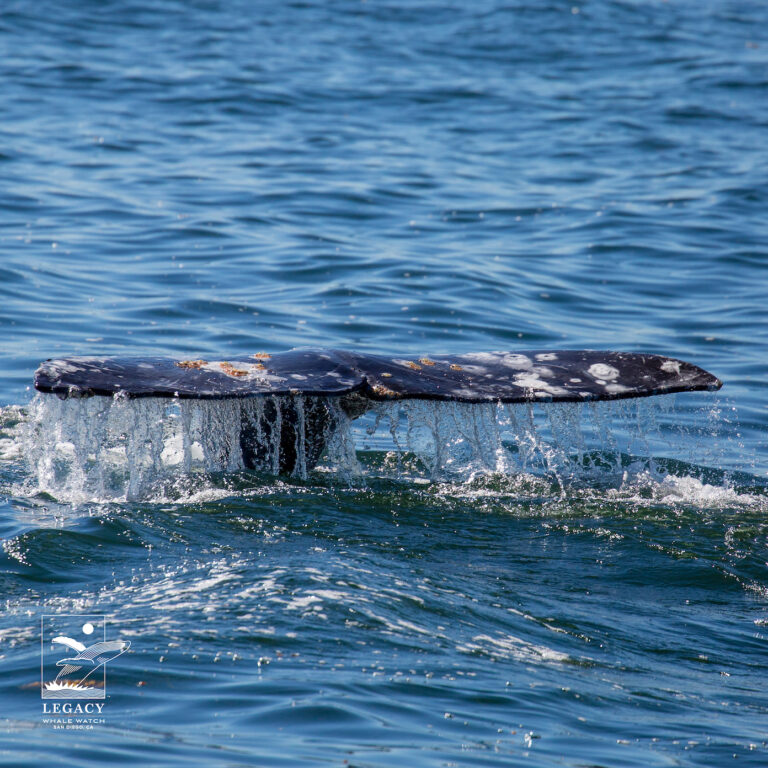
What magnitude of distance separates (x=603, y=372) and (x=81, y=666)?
328 centimetres

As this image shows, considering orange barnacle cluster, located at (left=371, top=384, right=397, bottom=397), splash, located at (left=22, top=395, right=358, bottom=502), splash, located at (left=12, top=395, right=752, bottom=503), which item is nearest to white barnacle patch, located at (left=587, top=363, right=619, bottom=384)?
splash, located at (left=12, top=395, right=752, bottom=503)

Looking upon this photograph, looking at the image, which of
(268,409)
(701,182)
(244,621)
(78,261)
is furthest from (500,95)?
(244,621)

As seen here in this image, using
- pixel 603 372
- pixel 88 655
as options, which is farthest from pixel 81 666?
pixel 603 372

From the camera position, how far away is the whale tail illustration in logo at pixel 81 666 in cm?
414

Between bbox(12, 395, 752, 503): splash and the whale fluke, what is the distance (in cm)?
2

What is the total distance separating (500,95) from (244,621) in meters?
22.5

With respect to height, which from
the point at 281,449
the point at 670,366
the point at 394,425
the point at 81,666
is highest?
the point at 670,366

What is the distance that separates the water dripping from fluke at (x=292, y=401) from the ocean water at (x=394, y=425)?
0.06 m

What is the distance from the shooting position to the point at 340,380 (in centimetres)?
595

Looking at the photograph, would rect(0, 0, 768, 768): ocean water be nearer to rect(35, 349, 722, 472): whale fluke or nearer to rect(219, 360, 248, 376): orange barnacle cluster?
rect(35, 349, 722, 472): whale fluke

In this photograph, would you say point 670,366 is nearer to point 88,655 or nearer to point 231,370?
point 231,370

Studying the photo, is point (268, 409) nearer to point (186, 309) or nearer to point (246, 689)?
point (246, 689)

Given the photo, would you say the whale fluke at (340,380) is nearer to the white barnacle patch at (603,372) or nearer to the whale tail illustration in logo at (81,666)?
the white barnacle patch at (603,372)

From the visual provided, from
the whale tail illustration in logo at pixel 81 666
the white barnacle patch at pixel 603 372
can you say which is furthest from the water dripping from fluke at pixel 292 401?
the whale tail illustration in logo at pixel 81 666
